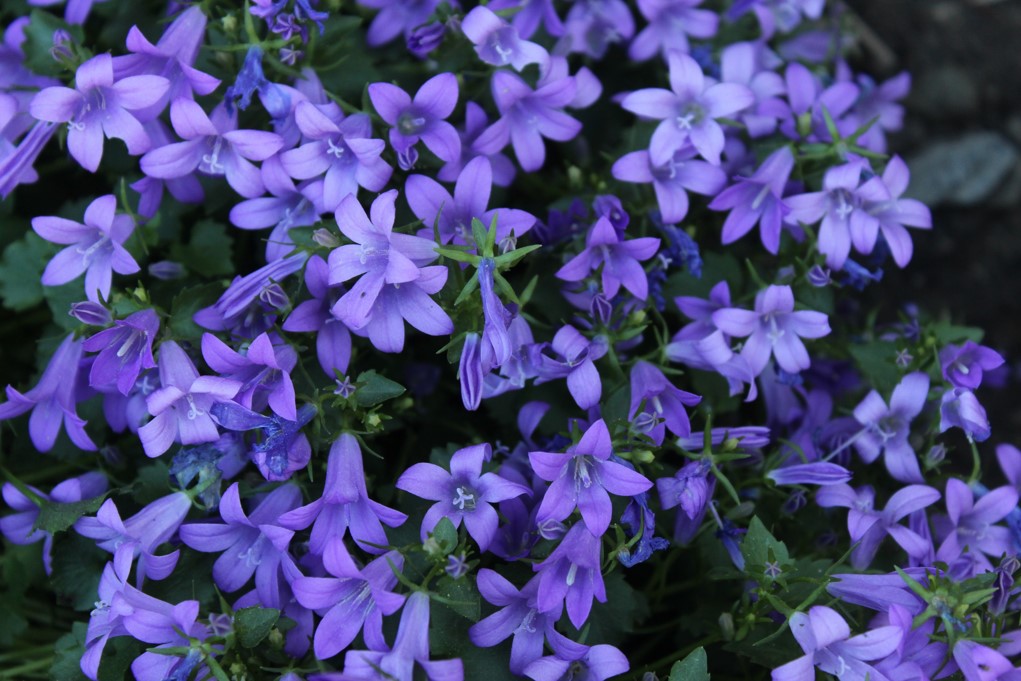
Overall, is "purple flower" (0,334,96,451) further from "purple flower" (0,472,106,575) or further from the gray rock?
the gray rock

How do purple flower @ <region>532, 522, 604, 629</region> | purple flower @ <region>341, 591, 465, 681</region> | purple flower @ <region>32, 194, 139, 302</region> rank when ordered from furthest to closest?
purple flower @ <region>32, 194, 139, 302</region> < purple flower @ <region>532, 522, 604, 629</region> < purple flower @ <region>341, 591, 465, 681</region>

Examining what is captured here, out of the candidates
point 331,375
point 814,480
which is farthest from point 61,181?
point 814,480

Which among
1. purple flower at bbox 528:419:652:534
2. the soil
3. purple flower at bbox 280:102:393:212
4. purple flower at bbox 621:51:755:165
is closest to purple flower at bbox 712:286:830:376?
purple flower at bbox 621:51:755:165

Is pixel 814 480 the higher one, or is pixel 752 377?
pixel 752 377

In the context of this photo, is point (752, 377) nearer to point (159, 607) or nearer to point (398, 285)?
point (398, 285)

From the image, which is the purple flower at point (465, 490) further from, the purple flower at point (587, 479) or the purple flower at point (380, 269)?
the purple flower at point (380, 269)

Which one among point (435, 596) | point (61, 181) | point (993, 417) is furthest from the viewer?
point (993, 417)
